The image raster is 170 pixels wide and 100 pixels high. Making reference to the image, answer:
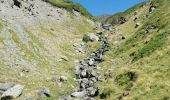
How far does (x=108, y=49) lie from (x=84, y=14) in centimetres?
2855

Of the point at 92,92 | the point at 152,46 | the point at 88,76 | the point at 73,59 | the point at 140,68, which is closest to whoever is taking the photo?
the point at 92,92

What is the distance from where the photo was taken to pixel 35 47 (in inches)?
1929

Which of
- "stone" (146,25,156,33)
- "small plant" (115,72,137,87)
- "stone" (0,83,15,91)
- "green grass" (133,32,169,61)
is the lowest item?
"stone" (0,83,15,91)

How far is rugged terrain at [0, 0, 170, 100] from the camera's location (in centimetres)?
3616

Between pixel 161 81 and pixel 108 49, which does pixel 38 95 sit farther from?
pixel 108 49

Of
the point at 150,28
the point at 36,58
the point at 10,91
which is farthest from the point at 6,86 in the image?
the point at 150,28

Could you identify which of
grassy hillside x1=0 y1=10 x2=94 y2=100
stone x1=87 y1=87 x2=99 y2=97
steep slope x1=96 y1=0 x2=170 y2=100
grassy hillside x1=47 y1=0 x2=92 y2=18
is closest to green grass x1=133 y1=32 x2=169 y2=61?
steep slope x1=96 y1=0 x2=170 y2=100

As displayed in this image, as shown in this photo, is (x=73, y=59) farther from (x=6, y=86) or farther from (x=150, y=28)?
(x=6, y=86)

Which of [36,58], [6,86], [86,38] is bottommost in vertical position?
[6,86]

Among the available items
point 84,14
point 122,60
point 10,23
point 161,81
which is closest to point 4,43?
point 10,23

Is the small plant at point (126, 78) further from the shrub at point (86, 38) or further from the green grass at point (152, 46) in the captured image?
the shrub at point (86, 38)

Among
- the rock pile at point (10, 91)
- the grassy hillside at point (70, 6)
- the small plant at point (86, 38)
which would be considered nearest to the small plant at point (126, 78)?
the rock pile at point (10, 91)

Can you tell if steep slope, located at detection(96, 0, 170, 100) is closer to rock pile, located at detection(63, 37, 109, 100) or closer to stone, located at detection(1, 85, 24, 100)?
rock pile, located at detection(63, 37, 109, 100)

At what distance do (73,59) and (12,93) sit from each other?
17420 millimetres
